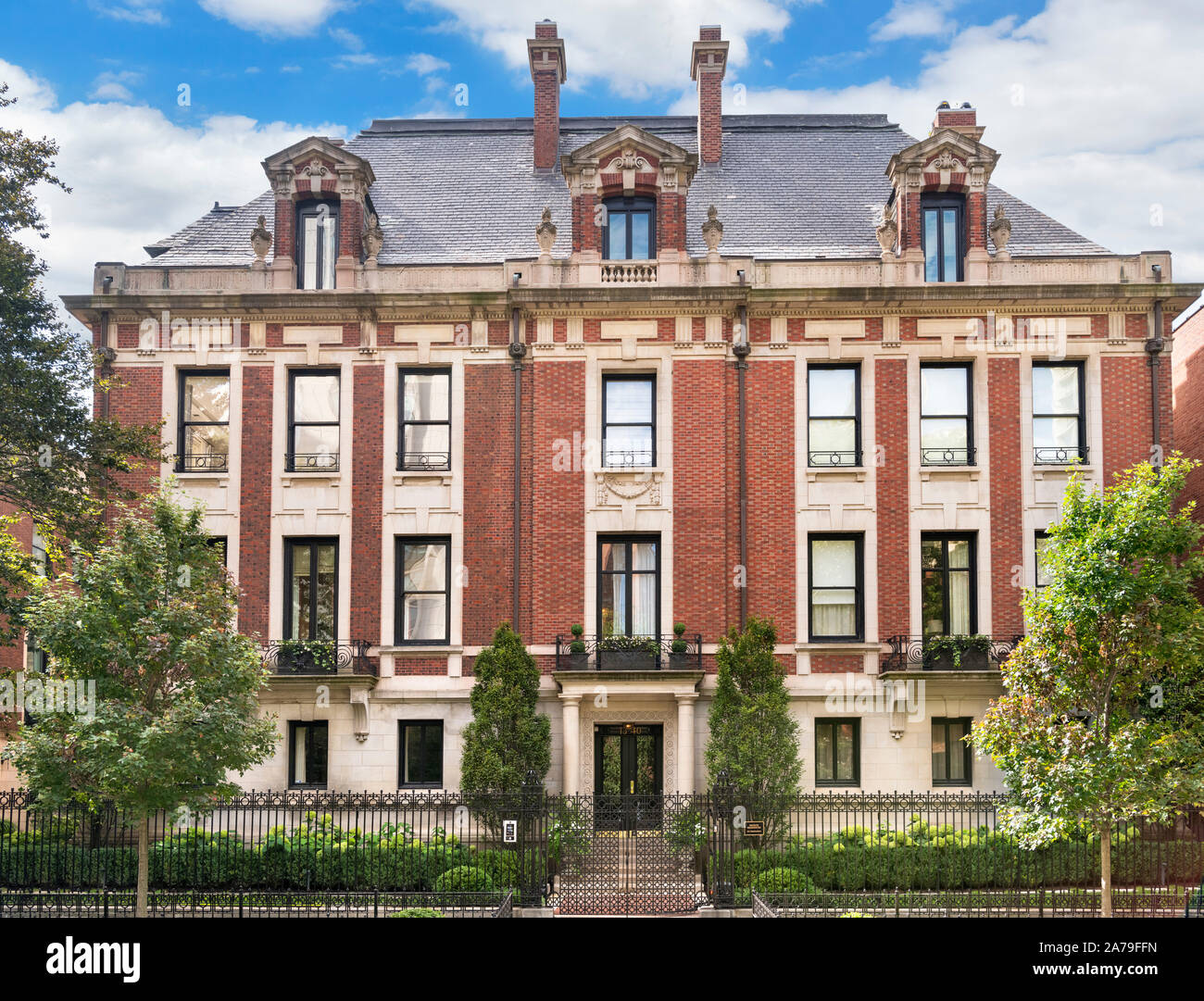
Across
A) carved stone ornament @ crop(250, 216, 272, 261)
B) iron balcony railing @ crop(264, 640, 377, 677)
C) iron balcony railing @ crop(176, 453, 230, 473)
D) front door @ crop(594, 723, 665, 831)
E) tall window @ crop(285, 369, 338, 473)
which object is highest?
carved stone ornament @ crop(250, 216, 272, 261)

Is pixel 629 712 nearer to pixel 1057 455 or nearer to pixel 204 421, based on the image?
pixel 1057 455

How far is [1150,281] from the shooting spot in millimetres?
23047

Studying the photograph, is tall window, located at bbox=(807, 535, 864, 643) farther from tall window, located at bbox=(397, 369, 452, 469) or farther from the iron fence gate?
tall window, located at bbox=(397, 369, 452, 469)

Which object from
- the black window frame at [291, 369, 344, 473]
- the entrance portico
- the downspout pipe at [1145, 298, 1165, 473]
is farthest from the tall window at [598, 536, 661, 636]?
the downspout pipe at [1145, 298, 1165, 473]

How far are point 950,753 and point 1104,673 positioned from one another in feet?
23.5

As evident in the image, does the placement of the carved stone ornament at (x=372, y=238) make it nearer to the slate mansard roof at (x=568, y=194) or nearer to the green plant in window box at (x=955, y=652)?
the slate mansard roof at (x=568, y=194)

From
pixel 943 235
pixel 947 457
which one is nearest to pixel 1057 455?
pixel 947 457

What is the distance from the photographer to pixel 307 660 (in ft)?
73.8

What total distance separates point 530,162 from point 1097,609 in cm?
1873

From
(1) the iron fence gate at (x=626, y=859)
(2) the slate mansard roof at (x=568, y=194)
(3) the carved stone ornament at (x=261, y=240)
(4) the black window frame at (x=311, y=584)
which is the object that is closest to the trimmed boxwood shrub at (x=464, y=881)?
(1) the iron fence gate at (x=626, y=859)

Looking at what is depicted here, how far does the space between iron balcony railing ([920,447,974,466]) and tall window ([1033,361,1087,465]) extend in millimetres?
1401

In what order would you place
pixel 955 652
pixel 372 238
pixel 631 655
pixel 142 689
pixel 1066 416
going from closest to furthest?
pixel 142 689 → pixel 631 655 → pixel 955 652 → pixel 1066 416 → pixel 372 238

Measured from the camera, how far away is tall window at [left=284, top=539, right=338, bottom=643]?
2317cm

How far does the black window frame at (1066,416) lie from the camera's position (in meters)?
23.2
